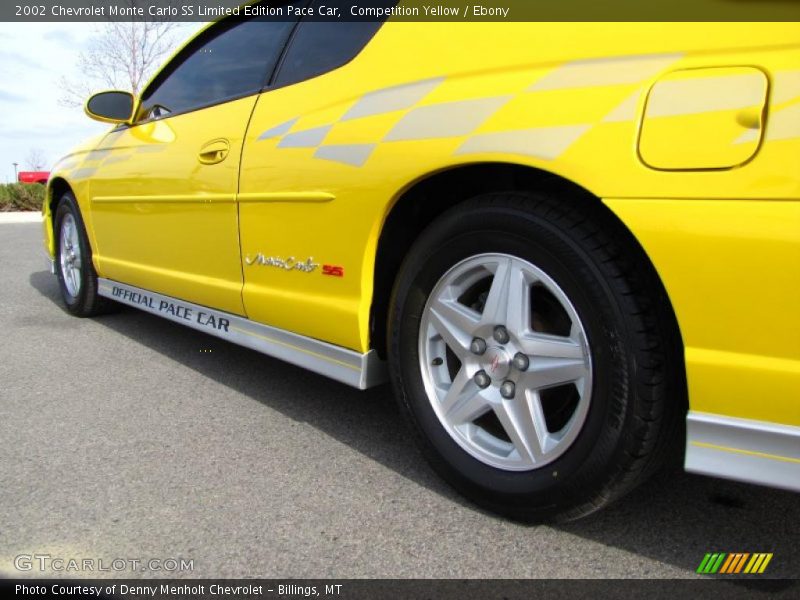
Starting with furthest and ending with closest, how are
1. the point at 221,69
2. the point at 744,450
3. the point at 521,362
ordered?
1. the point at 221,69
2. the point at 521,362
3. the point at 744,450

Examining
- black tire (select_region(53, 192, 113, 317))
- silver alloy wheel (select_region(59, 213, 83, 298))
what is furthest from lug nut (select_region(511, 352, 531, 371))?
silver alloy wheel (select_region(59, 213, 83, 298))

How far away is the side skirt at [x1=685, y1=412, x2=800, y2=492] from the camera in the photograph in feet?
4.30

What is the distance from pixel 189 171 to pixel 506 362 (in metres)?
1.74

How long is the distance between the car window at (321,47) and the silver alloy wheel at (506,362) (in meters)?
0.87

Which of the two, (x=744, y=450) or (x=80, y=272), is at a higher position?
(x=744, y=450)

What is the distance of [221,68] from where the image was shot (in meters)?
2.96

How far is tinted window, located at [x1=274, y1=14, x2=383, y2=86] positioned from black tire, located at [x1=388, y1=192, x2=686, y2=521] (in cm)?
73

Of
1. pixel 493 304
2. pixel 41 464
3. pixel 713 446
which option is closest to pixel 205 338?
pixel 41 464

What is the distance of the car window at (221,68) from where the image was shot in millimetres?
2613

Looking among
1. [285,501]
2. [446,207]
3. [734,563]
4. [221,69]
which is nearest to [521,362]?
[446,207]

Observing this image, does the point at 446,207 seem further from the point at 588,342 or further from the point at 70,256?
the point at 70,256

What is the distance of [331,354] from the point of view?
2.19m

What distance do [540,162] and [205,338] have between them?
111 inches

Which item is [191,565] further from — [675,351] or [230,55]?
[230,55]
